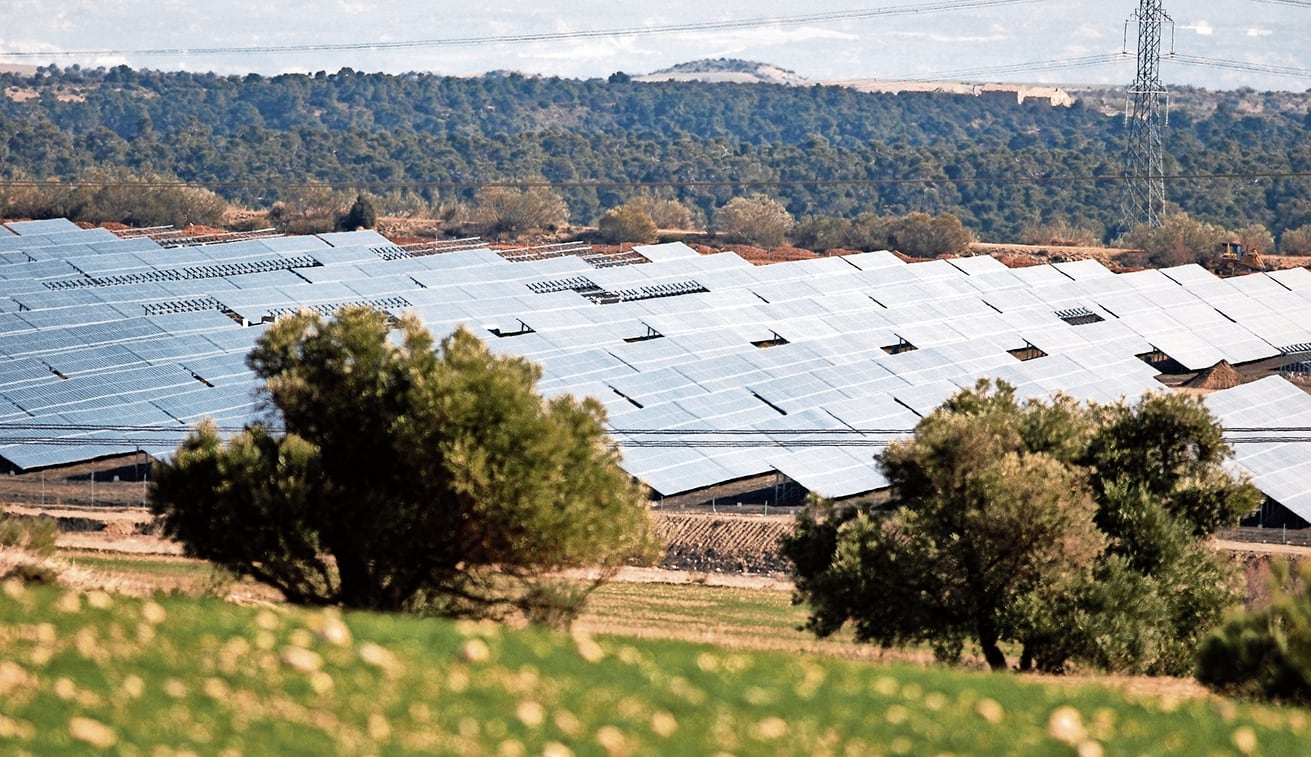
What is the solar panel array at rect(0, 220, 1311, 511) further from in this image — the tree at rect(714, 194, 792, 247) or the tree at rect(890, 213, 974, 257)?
the tree at rect(714, 194, 792, 247)

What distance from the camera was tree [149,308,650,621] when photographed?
1806 centimetres

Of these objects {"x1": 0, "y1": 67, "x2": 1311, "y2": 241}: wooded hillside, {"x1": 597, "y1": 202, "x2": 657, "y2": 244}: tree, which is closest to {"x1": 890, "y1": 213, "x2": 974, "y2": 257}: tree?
{"x1": 0, "y1": 67, "x2": 1311, "y2": 241}: wooded hillside

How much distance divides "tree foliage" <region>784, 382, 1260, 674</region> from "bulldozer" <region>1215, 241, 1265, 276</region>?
60.9 m

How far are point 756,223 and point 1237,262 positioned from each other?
952 inches

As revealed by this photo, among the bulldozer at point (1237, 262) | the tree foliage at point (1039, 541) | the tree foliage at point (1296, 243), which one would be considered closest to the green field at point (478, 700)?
the tree foliage at point (1039, 541)

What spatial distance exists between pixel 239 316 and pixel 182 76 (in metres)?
142

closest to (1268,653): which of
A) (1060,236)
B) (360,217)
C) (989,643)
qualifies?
(989,643)

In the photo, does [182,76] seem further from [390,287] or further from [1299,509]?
[1299,509]

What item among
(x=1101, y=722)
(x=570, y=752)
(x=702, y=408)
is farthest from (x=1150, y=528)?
(x=702, y=408)

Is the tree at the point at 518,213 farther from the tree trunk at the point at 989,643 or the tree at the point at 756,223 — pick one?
the tree trunk at the point at 989,643

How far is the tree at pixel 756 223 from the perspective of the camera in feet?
294

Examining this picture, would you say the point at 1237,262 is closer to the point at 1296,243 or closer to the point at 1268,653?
the point at 1296,243

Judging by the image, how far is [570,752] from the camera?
9.12 metres

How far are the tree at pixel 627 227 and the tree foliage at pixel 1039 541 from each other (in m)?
62.4
